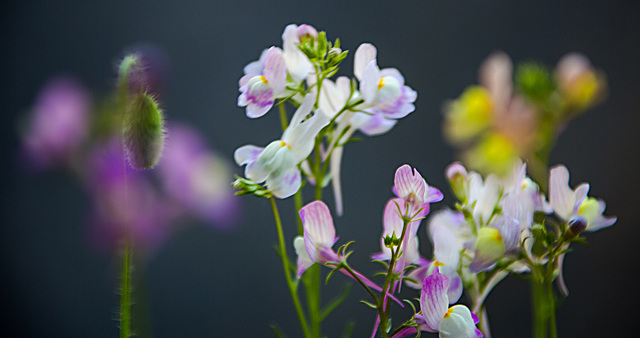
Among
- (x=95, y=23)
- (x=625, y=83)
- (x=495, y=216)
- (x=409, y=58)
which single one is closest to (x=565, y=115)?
(x=495, y=216)

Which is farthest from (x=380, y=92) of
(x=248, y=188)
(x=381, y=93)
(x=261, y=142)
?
(x=261, y=142)

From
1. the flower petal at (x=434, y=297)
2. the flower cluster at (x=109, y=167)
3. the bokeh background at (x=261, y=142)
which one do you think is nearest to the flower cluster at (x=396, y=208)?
the flower petal at (x=434, y=297)

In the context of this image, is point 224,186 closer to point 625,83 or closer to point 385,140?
point 385,140

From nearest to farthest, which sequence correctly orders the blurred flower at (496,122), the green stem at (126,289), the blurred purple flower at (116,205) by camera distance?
the green stem at (126,289), the blurred purple flower at (116,205), the blurred flower at (496,122)

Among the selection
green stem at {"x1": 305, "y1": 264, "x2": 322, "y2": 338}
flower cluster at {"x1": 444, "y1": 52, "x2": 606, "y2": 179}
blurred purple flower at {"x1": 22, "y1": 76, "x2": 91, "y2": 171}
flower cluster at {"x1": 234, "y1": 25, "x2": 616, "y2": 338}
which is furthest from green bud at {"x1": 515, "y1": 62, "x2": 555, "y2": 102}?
blurred purple flower at {"x1": 22, "y1": 76, "x2": 91, "y2": 171}

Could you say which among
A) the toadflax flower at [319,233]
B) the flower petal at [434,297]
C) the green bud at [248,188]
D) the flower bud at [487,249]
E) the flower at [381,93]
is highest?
Result: the flower at [381,93]

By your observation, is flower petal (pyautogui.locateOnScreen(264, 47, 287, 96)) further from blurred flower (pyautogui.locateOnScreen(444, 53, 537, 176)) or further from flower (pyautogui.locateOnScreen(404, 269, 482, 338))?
blurred flower (pyautogui.locateOnScreen(444, 53, 537, 176))

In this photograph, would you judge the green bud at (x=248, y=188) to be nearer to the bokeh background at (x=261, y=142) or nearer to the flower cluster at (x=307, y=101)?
the flower cluster at (x=307, y=101)

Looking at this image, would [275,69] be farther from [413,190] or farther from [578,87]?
[578,87]
